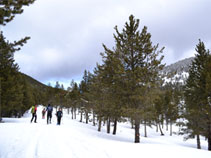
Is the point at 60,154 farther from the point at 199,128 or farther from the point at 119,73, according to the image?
the point at 199,128

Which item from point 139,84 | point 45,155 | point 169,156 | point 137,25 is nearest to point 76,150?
point 45,155

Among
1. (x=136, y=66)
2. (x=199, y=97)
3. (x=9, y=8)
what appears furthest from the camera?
(x=199, y=97)

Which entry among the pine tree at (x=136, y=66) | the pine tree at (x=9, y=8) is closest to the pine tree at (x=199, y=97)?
the pine tree at (x=136, y=66)

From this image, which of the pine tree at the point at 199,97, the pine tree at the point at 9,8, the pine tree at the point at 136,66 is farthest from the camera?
the pine tree at the point at 199,97

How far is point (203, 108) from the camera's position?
18.4m

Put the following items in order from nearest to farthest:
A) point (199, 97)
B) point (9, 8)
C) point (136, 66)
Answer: point (9, 8)
point (136, 66)
point (199, 97)

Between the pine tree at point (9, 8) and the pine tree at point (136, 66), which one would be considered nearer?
the pine tree at point (9, 8)

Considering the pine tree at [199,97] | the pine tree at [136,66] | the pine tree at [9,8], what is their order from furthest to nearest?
the pine tree at [199,97], the pine tree at [136,66], the pine tree at [9,8]

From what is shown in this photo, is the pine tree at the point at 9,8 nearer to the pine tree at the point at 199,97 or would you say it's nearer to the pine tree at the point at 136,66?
the pine tree at the point at 136,66

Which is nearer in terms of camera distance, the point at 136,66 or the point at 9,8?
the point at 9,8

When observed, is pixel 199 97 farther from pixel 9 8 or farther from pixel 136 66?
pixel 9 8

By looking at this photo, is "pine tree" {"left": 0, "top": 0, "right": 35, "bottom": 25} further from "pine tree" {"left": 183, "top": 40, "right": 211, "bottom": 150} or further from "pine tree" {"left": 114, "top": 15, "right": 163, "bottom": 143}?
"pine tree" {"left": 183, "top": 40, "right": 211, "bottom": 150}

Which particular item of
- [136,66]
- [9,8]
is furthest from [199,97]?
[9,8]

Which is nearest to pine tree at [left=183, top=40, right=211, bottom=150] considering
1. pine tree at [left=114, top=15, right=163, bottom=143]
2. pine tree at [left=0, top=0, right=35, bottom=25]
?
pine tree at [left=114, top=15, right=163, bottom=143]
